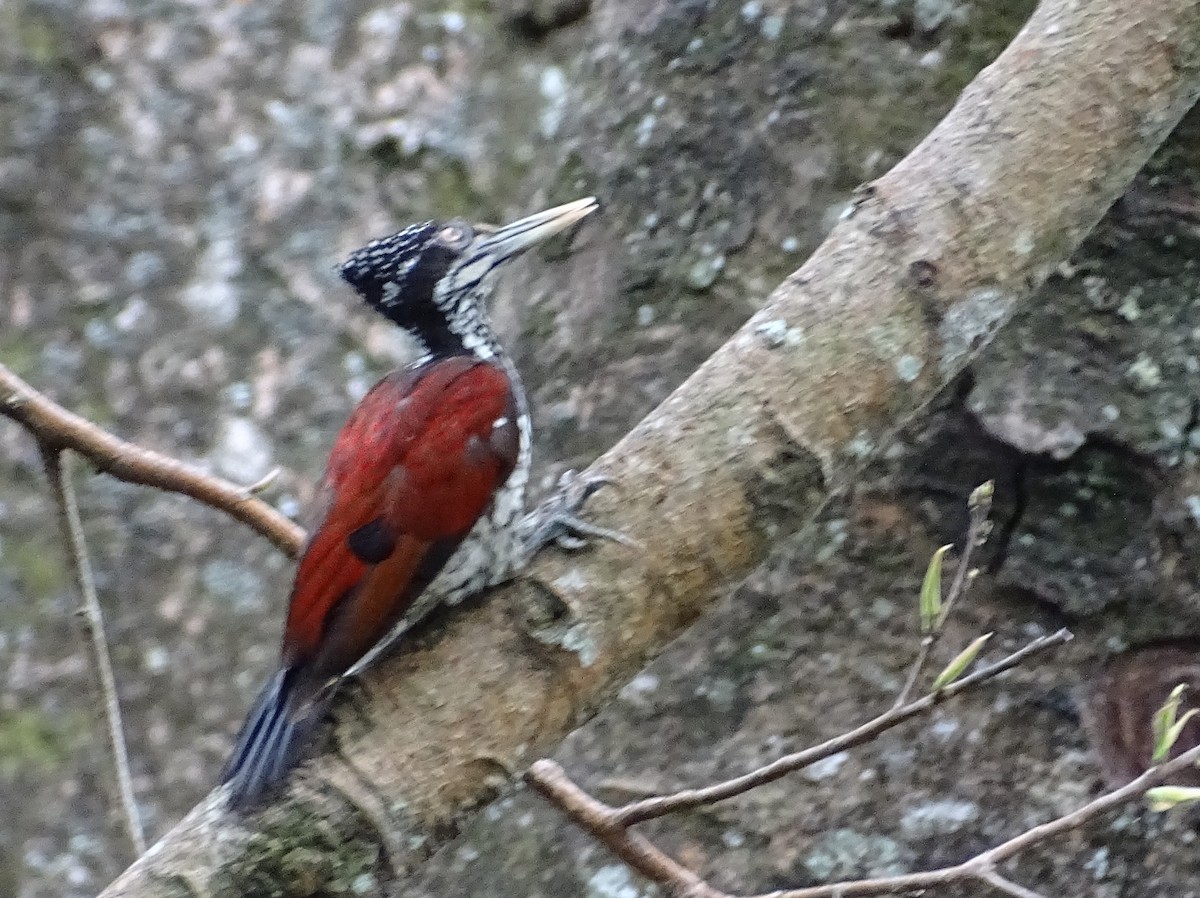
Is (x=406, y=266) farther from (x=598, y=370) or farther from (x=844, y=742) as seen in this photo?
(x=844, y=742)

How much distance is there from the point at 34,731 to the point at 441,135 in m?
1.72

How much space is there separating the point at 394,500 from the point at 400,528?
44 millimetres

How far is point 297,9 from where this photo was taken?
3.46 metres

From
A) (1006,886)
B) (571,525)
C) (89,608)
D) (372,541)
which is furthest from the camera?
(89,608)

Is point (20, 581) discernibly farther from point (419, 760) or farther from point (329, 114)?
point (419, 760)

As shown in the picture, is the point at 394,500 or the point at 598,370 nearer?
the point at 394,500

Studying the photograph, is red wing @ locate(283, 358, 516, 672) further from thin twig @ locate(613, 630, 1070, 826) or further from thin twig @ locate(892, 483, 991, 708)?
thin twig @ locate(892, 483, 991, 708)

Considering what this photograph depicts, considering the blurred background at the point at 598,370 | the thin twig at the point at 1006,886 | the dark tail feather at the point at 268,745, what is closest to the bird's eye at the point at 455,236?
the blurred background at the point at 598,370

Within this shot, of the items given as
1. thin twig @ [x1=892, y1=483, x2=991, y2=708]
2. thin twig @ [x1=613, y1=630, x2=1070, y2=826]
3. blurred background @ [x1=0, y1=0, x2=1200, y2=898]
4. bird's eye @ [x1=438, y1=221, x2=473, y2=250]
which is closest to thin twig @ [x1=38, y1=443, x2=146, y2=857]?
blurred background @ [x1=0, y1=0, x2=1200, y2=898]

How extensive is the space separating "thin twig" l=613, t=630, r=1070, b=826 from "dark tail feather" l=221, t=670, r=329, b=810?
45cm

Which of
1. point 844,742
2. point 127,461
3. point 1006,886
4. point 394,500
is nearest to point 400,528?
point 394,500

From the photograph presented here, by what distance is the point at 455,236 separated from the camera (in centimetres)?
236

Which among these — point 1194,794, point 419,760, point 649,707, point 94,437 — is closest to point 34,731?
point 94,437

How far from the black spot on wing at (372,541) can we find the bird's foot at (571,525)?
A: 7.8 inches
